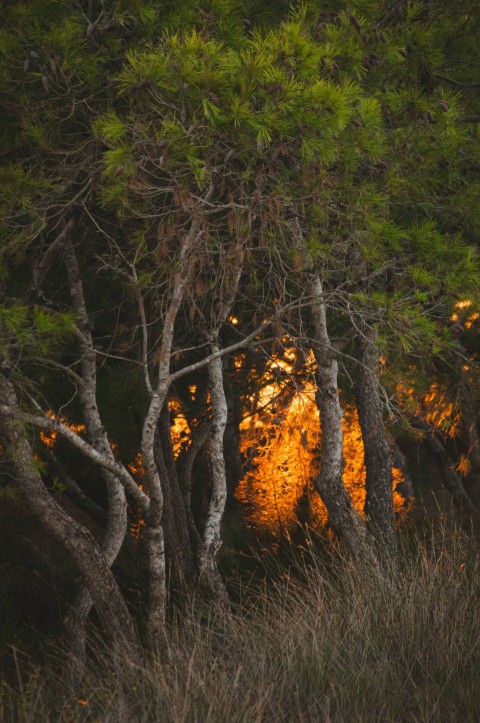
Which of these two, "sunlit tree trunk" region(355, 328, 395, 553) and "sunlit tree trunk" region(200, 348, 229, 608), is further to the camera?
"sunlit tree trunk" region(355, 328, 395, 553)

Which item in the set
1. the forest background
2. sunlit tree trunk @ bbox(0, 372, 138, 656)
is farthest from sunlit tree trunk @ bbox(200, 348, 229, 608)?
sunlit tree trunk @ bbox(0, 372, 138, 656)

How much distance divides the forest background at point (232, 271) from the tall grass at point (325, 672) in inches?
1.1

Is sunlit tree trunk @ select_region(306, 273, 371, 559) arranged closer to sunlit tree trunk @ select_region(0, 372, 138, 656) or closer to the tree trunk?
the tree trunk

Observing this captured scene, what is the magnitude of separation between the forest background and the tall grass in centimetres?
3

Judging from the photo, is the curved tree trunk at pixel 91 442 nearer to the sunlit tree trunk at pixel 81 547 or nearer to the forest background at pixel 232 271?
the forest background at pixel 232 271

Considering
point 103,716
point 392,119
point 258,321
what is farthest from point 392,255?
point 103,716

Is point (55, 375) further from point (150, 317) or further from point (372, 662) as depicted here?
point (372, 662)

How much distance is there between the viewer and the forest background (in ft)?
20.9

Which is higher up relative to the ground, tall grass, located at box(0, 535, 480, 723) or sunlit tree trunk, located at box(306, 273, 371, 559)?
sunlit tree trunk, located at box(306, 273, 371, 559)

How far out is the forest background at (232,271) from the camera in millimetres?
6383

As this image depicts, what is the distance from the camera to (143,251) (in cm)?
895

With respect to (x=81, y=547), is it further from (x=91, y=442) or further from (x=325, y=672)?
(x=325, y=672)

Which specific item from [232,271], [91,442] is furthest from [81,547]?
[232,271]

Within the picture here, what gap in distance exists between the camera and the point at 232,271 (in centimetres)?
821
